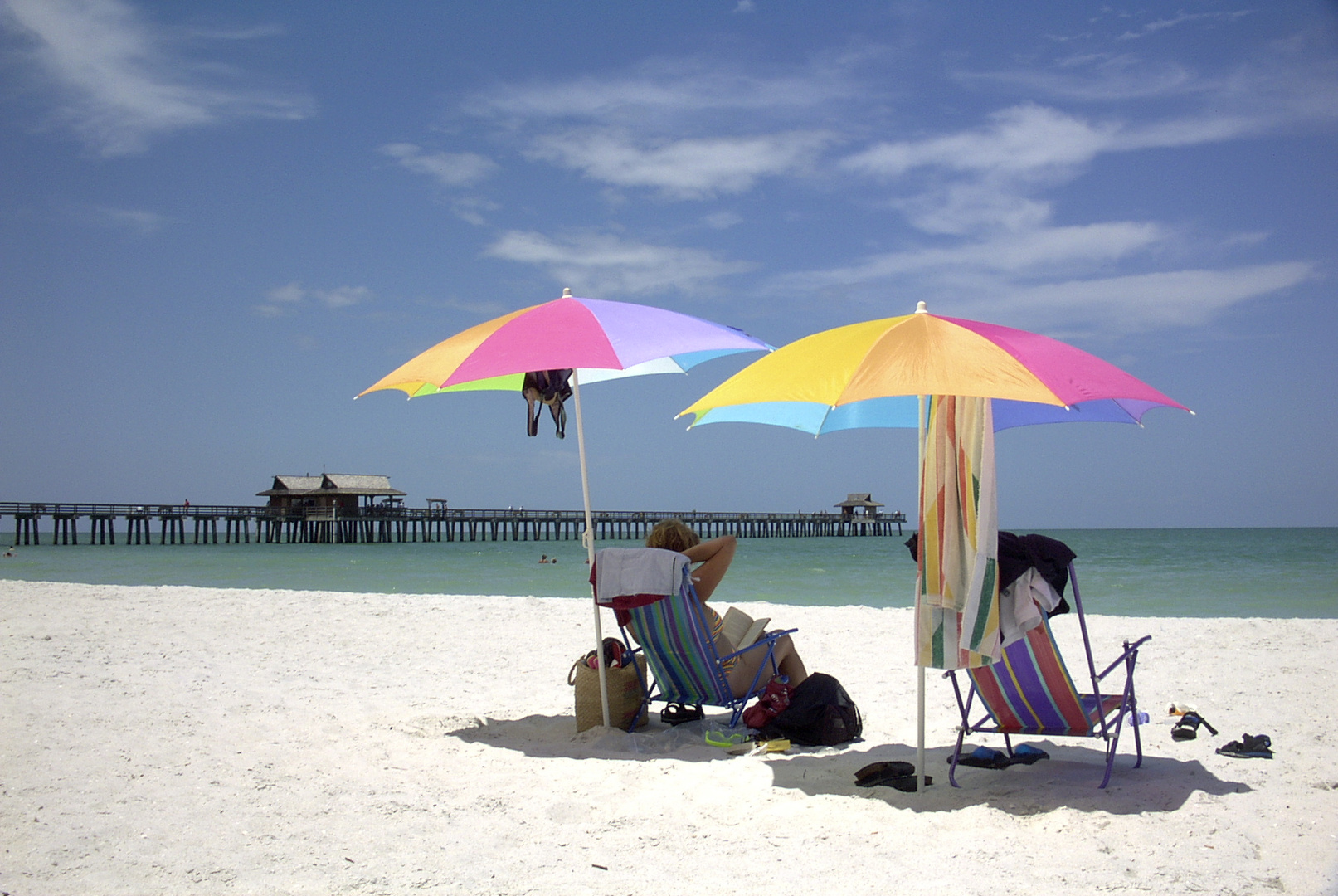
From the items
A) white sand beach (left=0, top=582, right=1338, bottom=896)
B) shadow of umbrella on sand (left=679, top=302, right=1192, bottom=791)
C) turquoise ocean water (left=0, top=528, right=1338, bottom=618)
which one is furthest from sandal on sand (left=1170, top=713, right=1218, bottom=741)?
turquoise ocean water (left=0, top=528, right=1338, bottom=618)

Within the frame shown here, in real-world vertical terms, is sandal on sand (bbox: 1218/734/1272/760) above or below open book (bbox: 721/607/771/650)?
below

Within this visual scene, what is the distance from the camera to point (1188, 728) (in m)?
4.02

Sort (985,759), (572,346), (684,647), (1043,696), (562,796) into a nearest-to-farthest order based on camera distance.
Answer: (1043,696) < (562,796) < (985,759) < (572,346) < (684,647)

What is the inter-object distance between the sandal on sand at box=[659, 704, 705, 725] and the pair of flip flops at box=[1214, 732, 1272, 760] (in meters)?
2.15

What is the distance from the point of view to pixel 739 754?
3889mm

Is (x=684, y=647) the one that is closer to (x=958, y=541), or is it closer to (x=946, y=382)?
(x=958, y=541)

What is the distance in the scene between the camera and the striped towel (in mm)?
2998

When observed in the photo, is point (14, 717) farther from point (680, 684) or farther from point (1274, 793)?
point (1274, 793)

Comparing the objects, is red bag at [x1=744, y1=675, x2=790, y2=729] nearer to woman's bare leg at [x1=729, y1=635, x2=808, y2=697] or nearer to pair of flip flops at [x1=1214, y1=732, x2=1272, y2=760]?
woman's bare leg at [x1=729, y1=635, x2=808, y2=697]

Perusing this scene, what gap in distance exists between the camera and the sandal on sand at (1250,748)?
3.65 metres

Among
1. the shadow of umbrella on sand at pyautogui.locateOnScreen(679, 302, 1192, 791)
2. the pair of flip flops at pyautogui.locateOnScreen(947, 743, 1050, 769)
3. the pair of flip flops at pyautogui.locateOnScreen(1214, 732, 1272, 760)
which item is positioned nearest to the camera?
the shadow of umbrella on sand at pyautogui.locateOnScreen(679, 302, 1192, 791)

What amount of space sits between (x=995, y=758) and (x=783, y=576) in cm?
1920

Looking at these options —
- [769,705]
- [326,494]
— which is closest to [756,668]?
[769,705]

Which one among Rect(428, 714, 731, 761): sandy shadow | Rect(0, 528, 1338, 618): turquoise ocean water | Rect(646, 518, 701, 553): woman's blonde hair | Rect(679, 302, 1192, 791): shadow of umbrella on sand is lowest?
Rect(0, 528, 1338, 618): turquoise ocean water
